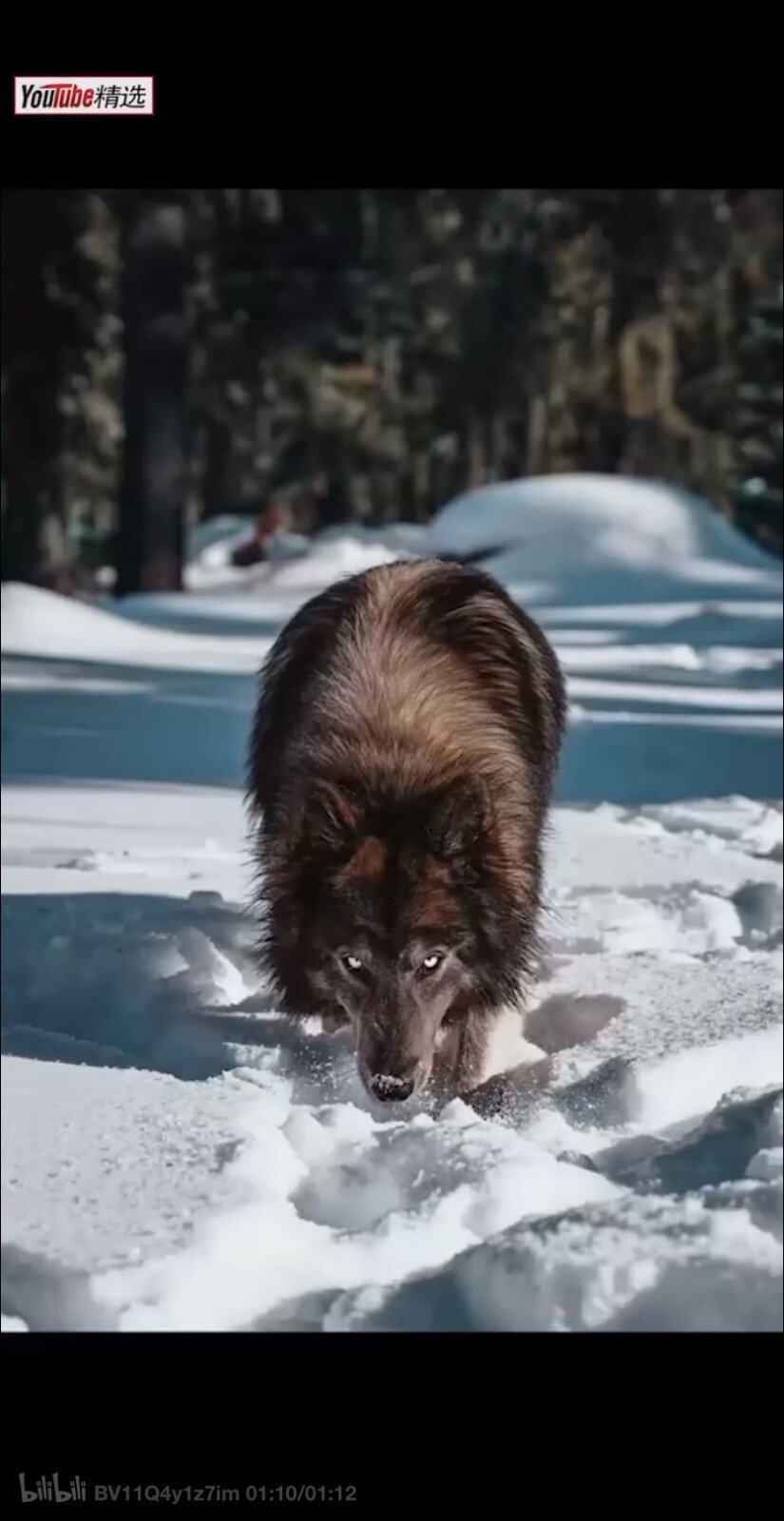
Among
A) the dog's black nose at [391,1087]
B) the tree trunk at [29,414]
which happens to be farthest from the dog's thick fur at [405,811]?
the tree trunk at [29,414]

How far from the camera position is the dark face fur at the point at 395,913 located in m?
4.09

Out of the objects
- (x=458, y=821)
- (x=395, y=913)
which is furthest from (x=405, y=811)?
(x=395, y=913)

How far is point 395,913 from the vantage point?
13.4 ft

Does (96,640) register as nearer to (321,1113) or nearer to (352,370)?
(352,370)

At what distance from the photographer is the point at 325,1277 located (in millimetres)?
3842

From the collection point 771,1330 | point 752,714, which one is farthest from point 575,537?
point 771,1330

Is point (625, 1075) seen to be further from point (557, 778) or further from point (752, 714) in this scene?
point (752, 714)

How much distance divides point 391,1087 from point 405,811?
2.31ft

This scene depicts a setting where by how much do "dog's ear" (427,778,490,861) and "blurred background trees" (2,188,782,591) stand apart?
4.83 feet

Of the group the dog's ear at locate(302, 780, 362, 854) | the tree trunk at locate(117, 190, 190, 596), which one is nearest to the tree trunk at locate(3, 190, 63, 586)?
the tree trunk at locate(117, 190, 190, 596)

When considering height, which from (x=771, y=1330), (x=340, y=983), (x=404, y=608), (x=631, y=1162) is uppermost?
(x=404, y=608)

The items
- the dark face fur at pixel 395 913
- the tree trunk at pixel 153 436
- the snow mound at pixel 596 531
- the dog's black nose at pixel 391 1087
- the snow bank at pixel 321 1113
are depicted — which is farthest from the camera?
the tree trunk at pixel 153 436

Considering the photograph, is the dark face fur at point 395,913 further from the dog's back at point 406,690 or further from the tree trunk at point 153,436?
the tree trunk at point 153,436
